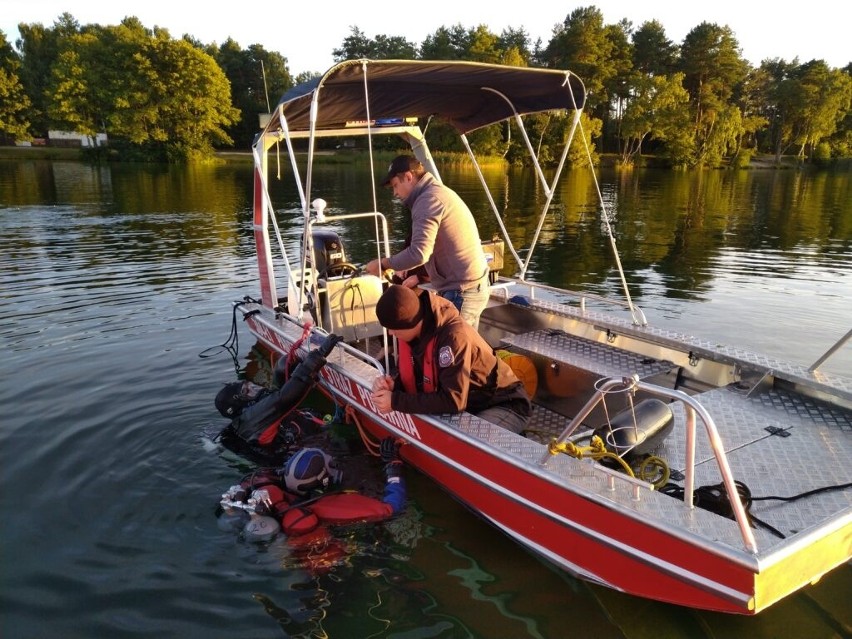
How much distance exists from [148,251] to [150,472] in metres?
10.9

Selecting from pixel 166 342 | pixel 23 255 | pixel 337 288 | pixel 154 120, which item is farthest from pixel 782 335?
pixel 154 120

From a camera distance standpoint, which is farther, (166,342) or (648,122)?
(648,122)

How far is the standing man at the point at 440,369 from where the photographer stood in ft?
12.3

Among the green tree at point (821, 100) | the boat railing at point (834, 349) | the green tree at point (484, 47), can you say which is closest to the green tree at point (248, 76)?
the green tree at point (484, 47)

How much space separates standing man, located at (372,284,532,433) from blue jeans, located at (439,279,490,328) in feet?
2.53

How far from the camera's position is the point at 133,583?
3.84 metres

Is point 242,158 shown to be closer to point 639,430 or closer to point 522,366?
point 522,366

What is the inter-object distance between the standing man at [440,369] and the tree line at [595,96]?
147 feet

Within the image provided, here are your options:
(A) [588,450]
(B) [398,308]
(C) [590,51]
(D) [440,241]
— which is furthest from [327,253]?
(C) [590,51]

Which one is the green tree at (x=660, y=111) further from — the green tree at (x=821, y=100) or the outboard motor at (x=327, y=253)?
the outboard motor at (x=327, y=253)

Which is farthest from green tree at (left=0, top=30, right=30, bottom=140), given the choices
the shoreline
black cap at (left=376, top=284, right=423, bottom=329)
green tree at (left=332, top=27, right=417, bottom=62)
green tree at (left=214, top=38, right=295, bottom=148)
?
black cap at (left=376, top=284, right=423, bottom=329)

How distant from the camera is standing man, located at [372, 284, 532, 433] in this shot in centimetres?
374

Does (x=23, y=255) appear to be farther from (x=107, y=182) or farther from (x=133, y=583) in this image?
(x=107, y=182)

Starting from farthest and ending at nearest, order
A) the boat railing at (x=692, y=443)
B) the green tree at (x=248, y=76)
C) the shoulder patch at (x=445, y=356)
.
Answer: the green tree at (x=248, y=76) < the shoulder patch at (x=445, y=356) < the boat railing at (x=692, y=443)
